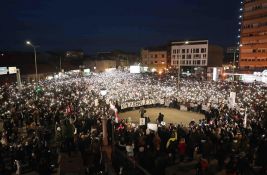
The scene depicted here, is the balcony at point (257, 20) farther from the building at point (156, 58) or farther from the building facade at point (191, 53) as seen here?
the building at point (156, 58)

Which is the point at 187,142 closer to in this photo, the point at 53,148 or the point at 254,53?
the point at 53,148

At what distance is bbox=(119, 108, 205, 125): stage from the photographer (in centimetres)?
2242

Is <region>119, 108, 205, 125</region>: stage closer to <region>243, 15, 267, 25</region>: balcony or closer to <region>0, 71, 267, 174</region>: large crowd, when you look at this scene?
<region>0, 71, 267, 174</region>: large crowd

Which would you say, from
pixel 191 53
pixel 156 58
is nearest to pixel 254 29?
pixel 191 53

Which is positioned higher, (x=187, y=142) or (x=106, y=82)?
(x=106, y=82)

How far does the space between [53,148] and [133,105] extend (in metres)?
13.9

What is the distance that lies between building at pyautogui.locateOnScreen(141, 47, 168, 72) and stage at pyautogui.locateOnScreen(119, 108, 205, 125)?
53679mm

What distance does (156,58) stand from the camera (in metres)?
81.5

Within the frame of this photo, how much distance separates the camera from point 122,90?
93.4 ft

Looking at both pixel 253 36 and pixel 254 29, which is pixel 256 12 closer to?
pixel 254 29

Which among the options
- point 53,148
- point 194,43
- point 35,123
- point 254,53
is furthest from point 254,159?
point 194,43

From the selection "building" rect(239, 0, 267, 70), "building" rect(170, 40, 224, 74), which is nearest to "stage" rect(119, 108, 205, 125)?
"building" rect(239, 0, 267, 70)

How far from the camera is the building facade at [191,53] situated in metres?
72.0

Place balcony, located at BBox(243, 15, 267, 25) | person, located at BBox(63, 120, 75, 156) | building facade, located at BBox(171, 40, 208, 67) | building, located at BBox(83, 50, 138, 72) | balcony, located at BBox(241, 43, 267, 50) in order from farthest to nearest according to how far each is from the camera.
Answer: building, located at BBox(83, 50, 138, 72), building facade, located at BBox(171, 40, 208, 67), balcony, located at BBox(241, 43, 267, 50), balcony, located at BBox(243, 15, 267, 25), person, located at BBox(63, 120, 75, 156)
